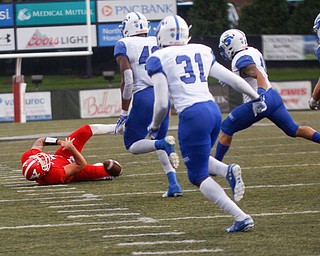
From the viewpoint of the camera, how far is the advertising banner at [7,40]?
812 inches

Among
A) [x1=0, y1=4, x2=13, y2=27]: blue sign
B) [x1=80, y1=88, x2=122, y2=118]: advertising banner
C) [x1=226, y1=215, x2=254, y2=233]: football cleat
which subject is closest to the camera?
[x1=226, y1=215, x2=254, y2=233]: football cleat

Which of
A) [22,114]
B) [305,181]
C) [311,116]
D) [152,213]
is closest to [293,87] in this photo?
[311,116]

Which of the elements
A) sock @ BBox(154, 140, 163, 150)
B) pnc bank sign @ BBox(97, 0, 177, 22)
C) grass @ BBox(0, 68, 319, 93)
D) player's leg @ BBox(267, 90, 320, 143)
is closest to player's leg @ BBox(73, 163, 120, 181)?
player's leg @ BBox(267, 90, 320, 143)

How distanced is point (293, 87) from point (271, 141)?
10.7 meters

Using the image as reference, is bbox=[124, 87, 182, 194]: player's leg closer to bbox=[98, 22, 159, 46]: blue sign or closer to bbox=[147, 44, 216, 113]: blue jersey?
bbox=[147, 44, 216, 113]: blue jersey

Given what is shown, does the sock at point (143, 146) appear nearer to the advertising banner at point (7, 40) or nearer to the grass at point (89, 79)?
the advertising banner at point (7, 40)

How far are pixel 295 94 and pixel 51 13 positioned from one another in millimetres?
6572

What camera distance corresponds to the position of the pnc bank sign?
860 inches

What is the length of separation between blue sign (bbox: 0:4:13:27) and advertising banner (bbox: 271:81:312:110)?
6899mm

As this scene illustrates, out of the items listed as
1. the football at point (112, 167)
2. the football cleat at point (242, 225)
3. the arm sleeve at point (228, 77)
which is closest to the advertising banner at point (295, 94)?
the football at point (112, 167)

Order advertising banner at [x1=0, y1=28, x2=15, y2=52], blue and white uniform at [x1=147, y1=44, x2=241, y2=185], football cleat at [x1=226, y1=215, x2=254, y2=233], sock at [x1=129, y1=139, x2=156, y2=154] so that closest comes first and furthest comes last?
1. football cleat at [x1=226, y1=215, x2=254, y2=233]
2. blue and white uniform at [x1=147, y1=44, x2=241, y2=185]
3. sock at [x1=129, y1=139, x2=156, y2=154]
4. advertising banner at [x1=0, y1=28, x2=15, y2=52]

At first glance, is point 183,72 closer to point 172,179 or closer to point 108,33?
point 172,179

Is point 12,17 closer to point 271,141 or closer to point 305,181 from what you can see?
point 271,141

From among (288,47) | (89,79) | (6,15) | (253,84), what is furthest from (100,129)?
(89,79)
